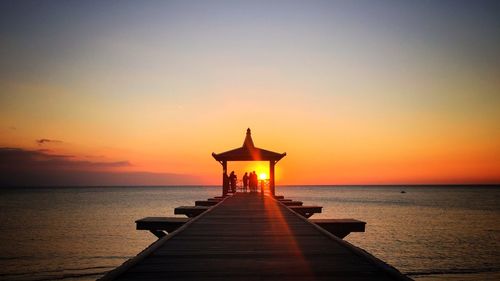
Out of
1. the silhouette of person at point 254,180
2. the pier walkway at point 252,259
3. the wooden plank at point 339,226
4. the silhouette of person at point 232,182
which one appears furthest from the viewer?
the silhouette of person at point 254,180

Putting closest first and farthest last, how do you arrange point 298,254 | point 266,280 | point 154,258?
point 266,280, point 154,258, point 298,254

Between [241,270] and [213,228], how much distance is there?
348 centimetres

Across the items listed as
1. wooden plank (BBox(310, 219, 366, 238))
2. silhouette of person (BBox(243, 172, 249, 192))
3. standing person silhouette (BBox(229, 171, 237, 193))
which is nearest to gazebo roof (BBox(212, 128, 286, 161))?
standing person silhouette (BBox(229, 171, 237, 193))

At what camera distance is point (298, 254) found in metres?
4.73

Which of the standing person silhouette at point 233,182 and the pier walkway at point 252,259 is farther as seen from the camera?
the standing person silhouette at point 233,182

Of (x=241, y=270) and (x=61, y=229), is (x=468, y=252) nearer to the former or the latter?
(x=241, y=270)

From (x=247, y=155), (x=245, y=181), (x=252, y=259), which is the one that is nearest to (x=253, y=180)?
(x=245, y=181)

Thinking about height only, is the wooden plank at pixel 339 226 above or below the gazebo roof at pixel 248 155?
below

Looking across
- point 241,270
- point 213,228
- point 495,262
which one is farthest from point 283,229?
point 495,262

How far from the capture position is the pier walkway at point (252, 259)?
3.68 metres

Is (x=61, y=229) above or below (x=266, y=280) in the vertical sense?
below

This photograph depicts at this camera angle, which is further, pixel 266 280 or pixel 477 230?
pixel 477 230

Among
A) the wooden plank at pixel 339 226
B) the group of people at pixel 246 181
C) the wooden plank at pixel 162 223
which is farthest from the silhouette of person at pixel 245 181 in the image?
the wooden plank at pixel 339 226

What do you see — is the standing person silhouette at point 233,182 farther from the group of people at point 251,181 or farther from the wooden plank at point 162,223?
the wooden plank at point 162,223
